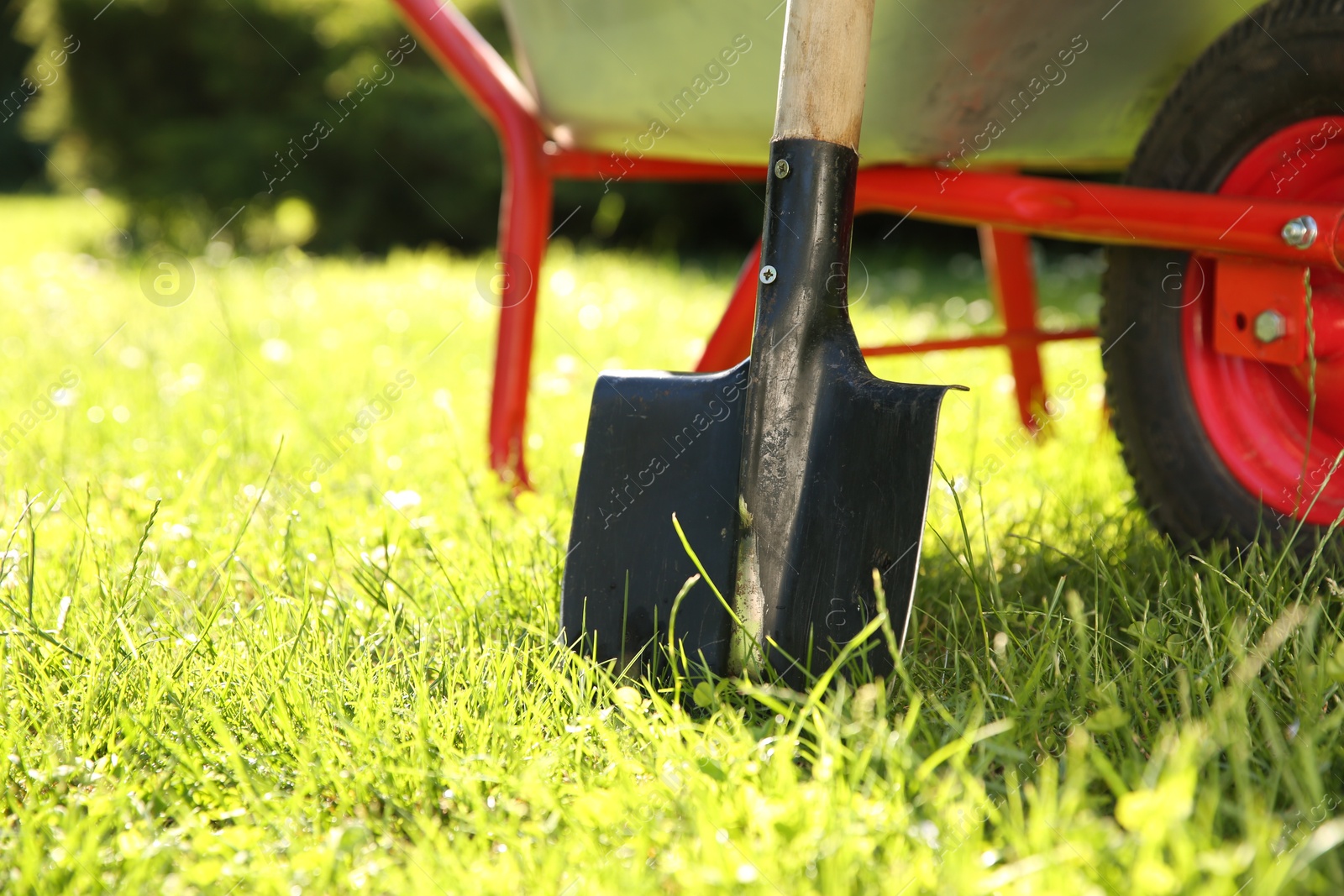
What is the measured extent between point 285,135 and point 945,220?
17.6ft

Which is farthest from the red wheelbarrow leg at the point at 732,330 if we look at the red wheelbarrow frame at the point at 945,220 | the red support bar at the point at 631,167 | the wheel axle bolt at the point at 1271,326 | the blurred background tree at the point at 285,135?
the blurred background tree at the point at 285,135

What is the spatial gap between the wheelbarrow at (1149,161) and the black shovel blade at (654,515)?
0.89 ft

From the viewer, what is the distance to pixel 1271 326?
1.08m

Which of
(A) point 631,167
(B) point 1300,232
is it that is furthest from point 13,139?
(B) point 1300,232

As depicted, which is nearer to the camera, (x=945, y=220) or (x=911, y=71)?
(x=911, y=71)

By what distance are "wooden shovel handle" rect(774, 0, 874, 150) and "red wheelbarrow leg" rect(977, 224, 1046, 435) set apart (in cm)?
90

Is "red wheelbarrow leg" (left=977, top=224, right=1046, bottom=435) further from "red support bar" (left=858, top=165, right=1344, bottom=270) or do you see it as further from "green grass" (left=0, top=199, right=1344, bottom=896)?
"red support bar" (left=858, top=165, right=1344, bottom=270)

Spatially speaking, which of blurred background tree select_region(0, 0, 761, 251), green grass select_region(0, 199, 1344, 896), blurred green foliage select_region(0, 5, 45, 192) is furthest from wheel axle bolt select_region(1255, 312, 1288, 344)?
blurred green foliage select_region(0, 5, 45, 192)

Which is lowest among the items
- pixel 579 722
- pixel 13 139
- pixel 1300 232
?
pixel 579 722

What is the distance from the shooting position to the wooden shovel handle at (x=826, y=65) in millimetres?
1028

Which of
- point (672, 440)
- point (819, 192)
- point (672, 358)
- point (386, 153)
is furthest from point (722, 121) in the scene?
point (386, 153)

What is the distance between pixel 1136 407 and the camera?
47.2 inches

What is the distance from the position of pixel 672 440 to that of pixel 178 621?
1.80 feet

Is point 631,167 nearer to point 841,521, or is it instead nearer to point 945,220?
point 945,220
